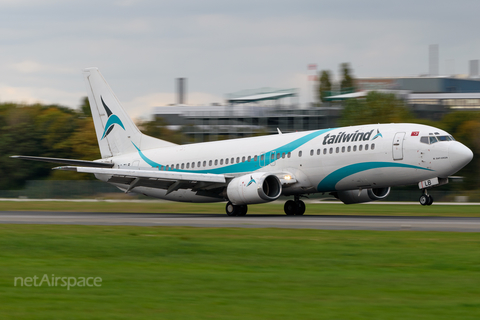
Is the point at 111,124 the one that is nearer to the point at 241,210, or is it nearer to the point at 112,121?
the point at 112,121

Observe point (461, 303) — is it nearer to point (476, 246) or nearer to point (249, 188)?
point (476, 246)

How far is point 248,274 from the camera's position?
13.4 m

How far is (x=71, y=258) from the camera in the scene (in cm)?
1619

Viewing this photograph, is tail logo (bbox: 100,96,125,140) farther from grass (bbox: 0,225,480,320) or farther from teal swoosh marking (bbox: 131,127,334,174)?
grass (bbox: 0,225,480,320)

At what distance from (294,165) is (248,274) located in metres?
19.8

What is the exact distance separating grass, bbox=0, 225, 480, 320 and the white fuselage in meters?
8.19

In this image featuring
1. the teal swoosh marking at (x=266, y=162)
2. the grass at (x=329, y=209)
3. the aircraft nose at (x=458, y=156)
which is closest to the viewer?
the aircraft nose at (x=458, y=156)

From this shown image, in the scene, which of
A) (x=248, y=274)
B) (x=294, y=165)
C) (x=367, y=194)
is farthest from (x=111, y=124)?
(x=248, y=274)

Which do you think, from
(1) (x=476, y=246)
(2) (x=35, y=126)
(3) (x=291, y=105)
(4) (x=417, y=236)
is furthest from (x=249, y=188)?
(2) (x=35, y=126)

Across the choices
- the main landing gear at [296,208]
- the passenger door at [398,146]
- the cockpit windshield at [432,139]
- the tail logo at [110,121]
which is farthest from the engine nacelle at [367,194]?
the tail logo at [110,121]

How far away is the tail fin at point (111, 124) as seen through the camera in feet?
137

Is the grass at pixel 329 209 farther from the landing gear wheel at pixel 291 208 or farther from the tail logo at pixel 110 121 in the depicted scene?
the tail logo at pixel 110 121

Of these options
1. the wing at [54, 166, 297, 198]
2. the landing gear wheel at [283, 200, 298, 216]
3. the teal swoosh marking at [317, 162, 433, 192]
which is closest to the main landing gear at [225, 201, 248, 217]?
the wing at [54, 166, 297, 198]

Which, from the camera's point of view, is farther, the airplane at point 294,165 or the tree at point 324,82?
the tree at point 324,82
